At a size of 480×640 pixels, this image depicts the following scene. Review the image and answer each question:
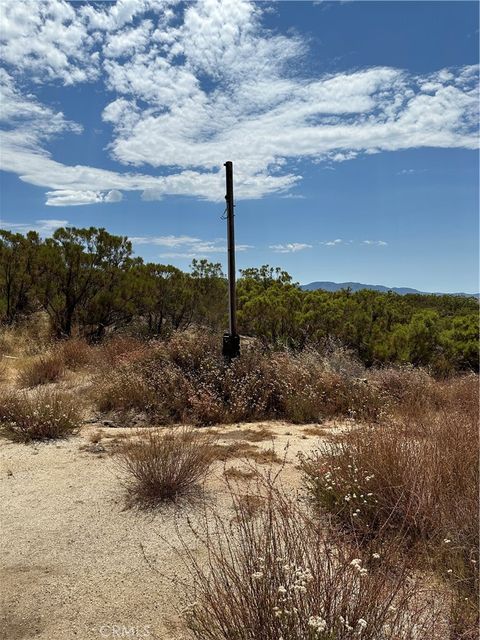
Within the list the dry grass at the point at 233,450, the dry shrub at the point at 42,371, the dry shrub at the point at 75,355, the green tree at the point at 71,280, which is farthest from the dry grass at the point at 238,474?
the green tree at the point at 71,280

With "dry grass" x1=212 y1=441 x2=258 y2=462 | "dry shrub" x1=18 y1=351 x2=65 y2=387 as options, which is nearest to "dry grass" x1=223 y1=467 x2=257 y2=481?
"dry grass" x1=212 y1=441 x2=258 y2=462

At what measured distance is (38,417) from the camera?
6.10 m

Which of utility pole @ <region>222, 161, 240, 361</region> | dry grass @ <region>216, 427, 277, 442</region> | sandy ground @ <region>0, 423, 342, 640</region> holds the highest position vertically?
utility pole @ <region>222, 161, 240, 361</region>

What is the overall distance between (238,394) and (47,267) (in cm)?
908

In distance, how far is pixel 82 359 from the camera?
1031 cm

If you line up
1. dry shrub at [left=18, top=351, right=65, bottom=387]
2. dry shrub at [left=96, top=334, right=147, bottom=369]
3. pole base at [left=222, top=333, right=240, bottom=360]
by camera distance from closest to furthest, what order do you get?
pole base at [left=222, top=333, right=240, bottom=360], dry shrub at [left=96, top=334, right=147, bottom=369], dry shrub at [left=18, top=351, right=65, bottom=387]

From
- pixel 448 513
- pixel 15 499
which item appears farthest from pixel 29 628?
pixel 448 513

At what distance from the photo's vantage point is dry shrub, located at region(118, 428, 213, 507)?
4.20 m

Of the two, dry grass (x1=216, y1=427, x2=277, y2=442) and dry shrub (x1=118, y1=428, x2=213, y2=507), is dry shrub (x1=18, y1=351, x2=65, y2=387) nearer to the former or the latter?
dry grass (x1=216, y1=427, x2=277, y2=442)

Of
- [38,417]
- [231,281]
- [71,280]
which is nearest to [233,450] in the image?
[38,417]

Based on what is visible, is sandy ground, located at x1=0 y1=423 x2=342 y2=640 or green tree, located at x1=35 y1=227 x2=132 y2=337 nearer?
sandy ground, located at x1=0 y1=423 x2=342 y2=640

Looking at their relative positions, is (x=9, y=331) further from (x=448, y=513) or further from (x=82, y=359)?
(x=448, y=513)

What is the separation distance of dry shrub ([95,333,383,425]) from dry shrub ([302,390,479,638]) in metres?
3.05

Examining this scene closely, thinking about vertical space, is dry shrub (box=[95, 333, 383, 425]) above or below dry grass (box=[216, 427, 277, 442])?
above
